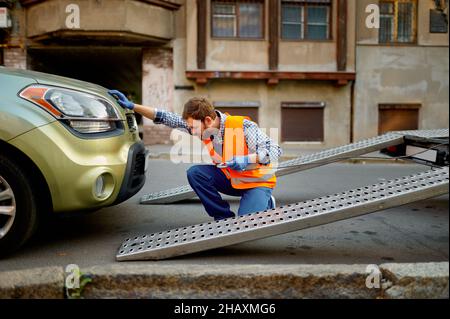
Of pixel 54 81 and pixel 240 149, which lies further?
pixel 240 149

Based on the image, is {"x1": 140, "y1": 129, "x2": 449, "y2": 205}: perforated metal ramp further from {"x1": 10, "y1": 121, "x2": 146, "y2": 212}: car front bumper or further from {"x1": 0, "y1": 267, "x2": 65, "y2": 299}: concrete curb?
{"x1": 0, "y1": 267, "x2": 65, "y2": 299}: concrete curb

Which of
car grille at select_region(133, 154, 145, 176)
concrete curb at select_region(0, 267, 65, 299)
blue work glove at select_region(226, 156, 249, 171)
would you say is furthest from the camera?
car grille at select_region(133, 154, 145, 176)

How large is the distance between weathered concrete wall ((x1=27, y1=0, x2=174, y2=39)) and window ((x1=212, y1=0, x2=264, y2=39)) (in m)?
1.80

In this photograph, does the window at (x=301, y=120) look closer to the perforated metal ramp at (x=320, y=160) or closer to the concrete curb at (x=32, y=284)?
the perforated metal ramp at (x=320, y=160)

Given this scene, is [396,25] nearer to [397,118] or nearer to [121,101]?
[397,118]

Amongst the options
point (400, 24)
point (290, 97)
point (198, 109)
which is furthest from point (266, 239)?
point (400, 24)

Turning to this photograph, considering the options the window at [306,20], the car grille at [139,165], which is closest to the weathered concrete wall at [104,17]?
the window at [306,20]

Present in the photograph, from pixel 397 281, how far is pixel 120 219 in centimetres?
269

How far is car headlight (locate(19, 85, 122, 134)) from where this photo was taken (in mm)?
2922

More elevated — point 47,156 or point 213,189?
point 47,156

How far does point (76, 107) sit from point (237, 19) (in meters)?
12.3

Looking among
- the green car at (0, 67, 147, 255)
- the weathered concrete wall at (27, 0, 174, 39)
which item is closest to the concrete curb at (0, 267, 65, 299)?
the green car at (0, 67, 147, 255)

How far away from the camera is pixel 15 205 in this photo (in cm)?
286

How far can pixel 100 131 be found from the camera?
3160mm
